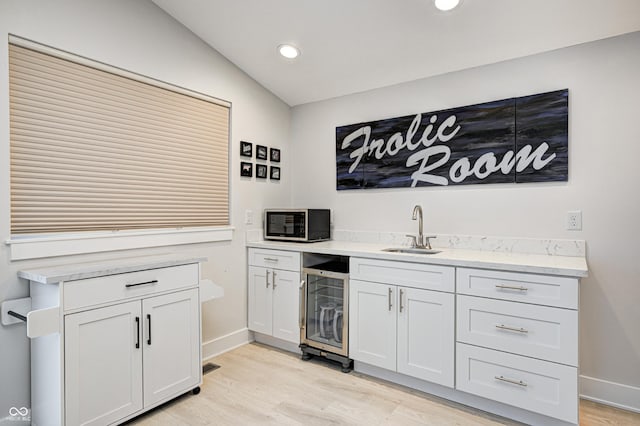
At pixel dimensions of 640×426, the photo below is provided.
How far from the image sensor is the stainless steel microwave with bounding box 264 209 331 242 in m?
3.06

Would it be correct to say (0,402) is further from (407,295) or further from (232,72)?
(232,72)

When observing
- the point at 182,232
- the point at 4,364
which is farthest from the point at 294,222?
the point at 4,364

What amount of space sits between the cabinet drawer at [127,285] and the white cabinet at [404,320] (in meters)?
1.12

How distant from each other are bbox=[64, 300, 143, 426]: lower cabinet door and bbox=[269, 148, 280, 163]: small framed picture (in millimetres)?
1841

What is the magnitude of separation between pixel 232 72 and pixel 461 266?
2347mm

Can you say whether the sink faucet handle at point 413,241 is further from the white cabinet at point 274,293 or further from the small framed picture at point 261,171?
the small framed picture at point 261,171

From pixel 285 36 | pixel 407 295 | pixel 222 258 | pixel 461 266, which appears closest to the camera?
pixel 461 266

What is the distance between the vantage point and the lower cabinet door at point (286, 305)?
290 cm

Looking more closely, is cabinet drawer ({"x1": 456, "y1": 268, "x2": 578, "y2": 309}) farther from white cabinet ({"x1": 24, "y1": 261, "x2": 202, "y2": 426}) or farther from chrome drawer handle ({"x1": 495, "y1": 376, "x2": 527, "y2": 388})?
white cabinet ({"x1": 24, "y1": 261, "x2": 202, "y2": 426})

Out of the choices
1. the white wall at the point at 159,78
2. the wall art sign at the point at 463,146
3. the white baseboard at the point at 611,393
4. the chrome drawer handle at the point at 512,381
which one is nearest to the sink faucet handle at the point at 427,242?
the wall art sign at the point at 463,146

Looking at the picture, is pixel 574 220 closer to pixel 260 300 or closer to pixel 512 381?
pixel 512 381

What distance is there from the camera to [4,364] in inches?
74.4

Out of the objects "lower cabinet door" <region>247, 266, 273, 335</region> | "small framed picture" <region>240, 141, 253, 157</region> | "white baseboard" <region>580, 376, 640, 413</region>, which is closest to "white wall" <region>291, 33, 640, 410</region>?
"white baseboard" <region>580, 376, 640, 413</region>

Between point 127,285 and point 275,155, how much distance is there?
74.0 inches
